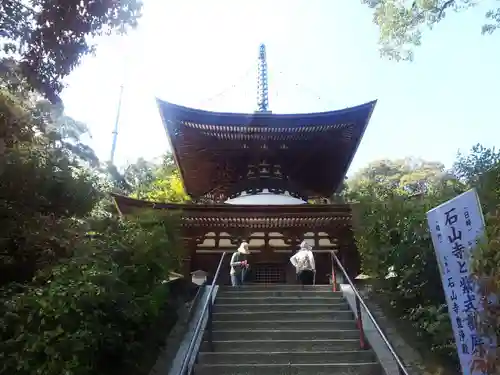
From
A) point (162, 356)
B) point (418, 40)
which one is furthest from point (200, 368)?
point (418, 40)

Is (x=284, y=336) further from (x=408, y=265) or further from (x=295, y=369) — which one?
(x=408, y=265)

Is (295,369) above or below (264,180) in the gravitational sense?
below

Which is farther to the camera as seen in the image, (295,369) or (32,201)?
(32,201)

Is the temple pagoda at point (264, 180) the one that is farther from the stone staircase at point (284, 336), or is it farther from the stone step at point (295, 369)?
the stone step at point (295, 369)

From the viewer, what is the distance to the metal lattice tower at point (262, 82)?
1920 cm

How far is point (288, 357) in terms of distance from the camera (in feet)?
17.9

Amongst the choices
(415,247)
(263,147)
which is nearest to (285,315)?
(415,247)

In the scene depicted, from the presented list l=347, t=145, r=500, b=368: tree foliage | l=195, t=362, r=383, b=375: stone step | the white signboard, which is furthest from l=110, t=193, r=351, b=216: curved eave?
the white signboard

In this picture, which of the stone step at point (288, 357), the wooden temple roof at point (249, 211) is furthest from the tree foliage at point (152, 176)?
the stone step at point (288, 357)

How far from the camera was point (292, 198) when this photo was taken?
12984 mm

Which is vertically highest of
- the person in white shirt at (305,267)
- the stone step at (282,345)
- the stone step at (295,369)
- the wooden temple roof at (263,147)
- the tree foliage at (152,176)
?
the tree foliage at (152,176)

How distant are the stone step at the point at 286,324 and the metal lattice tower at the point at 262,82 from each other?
13594mm

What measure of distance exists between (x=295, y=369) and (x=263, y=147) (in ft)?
26.8

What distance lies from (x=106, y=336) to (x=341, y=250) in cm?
768
